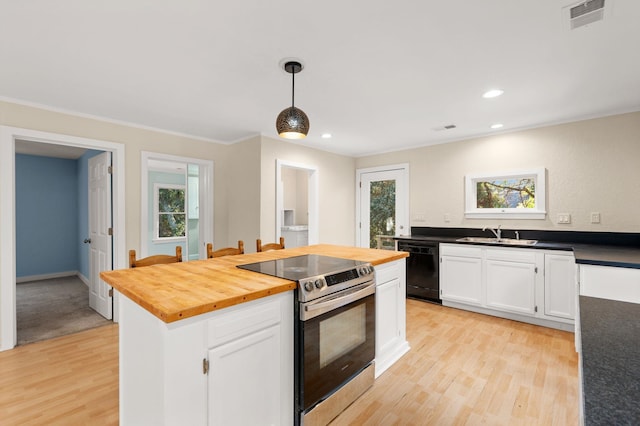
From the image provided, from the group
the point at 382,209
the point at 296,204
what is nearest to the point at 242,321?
the point at 382,209

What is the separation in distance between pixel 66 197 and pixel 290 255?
→ 18.7 ft

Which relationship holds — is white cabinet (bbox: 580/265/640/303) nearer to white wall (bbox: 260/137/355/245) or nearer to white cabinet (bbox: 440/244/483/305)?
white cabinet (bbox: 440/244/483/305)

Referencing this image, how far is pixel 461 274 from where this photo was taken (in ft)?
12.4

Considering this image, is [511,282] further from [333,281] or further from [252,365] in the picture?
[252,365]

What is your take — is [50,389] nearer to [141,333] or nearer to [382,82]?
[141,333]

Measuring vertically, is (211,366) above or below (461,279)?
above

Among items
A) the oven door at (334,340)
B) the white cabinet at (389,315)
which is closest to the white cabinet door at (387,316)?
the white cabinet at (389,315)

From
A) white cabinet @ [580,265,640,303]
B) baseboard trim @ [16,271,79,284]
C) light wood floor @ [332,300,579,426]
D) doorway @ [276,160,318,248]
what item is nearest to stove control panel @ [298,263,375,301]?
light wood floor @ [332,300,579,426]

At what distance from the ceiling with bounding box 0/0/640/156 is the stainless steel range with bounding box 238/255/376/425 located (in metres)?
1.45

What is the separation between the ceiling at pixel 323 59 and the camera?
5.43 feet

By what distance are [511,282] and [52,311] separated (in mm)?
5604

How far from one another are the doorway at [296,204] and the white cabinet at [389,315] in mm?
2030

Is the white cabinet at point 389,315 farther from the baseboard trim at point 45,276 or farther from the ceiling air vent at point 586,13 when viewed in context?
the baseboard trim at point 45,276

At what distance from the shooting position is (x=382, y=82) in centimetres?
252
